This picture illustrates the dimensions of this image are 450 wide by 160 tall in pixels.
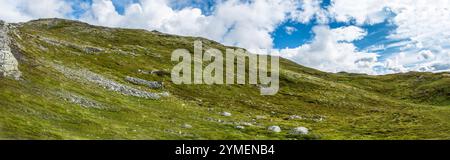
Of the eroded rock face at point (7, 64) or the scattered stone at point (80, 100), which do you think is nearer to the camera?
the scattered stone at point (80, 100)

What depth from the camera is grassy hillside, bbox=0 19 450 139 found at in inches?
1896

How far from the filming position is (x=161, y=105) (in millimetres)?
71938

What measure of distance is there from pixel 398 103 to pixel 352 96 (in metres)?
13.1

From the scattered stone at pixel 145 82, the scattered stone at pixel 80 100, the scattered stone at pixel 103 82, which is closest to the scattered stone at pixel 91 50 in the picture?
the scattered stone at pixel 145 82

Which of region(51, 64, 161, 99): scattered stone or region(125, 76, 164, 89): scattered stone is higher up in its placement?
region(125, 76, 164, 89): scattered stone

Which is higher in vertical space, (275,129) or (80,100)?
(80,100)

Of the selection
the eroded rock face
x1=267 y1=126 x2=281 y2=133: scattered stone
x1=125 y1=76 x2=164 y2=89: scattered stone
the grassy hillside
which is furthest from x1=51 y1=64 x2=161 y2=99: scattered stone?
x1=267 y1=126 x2=281 y2=133: scattered stone

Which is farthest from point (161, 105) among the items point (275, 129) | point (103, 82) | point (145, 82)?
point (145, 82)

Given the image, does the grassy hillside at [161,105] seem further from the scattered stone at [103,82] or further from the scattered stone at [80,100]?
the scattered stone at [103,82]

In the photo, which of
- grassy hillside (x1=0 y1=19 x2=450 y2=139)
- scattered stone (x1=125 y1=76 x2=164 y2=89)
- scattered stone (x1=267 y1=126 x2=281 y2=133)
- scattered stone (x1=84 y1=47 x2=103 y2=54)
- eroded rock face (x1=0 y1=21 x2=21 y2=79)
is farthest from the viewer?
scattered stone (x1=84 y1=47 x2=103 y2=54)

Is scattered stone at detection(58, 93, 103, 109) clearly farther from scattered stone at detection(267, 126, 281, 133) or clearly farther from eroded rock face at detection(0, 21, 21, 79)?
scattered stone at detection(267, 126, 281, 133)

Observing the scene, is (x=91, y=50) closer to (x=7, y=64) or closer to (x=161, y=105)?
→ (x=161, y=105)

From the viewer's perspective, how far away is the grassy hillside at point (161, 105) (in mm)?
48156
